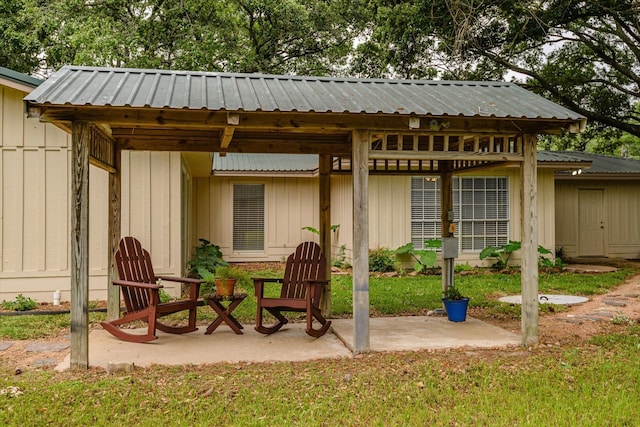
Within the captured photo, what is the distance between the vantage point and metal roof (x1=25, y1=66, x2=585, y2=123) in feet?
14.7

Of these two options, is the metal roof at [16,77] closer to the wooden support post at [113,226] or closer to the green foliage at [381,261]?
the wooden support post at [113,226]

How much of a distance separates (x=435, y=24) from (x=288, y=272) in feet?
29.3

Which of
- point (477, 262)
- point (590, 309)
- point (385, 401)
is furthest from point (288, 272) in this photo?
point (477, 262)

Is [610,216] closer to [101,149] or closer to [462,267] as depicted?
[462,267]

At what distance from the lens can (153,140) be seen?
6.21m

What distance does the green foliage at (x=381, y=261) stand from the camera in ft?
38.0

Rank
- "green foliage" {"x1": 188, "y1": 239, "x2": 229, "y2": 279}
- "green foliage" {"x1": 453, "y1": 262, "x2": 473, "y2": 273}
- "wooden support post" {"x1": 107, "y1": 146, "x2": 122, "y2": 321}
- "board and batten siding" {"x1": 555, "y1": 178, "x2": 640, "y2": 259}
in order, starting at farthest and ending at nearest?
"board and batten siding" {"x1": 555, "y1": 178, "x2": 640, "y2": 259}
"green foliage" {"x1": 453, "y1": 262, "x2": 473, "y2": 273}
"green foliage" {"x1": 188, "y1": 239, "x2": 229, "y2": 279}
"wooden support post" {"x1": 107, "y1": 146, "x2": 122, "y2": 321}

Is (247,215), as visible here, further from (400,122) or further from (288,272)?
(400,122)

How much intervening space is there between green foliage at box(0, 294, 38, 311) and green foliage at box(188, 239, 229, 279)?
130 inches

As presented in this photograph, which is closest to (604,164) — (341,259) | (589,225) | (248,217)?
(589,225)

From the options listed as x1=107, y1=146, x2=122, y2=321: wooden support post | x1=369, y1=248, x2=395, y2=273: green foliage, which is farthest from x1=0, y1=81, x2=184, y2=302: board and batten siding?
x1=369, y1=248, x2=395, y2=273: green foliage

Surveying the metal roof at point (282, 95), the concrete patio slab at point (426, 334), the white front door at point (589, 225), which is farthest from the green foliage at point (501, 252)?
the metal roof at point (282, 95)

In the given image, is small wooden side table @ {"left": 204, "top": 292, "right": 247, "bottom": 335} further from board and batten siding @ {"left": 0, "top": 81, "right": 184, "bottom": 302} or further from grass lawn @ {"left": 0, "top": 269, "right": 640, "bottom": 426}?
board and batten siding @ {"left": 0, "top": 81, "right": 184, "bottom": 302}

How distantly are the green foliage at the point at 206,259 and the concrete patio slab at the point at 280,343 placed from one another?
4759 mm
